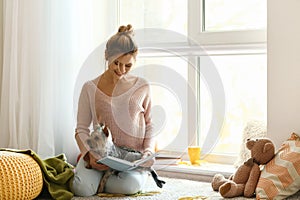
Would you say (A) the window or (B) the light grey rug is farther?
(A) the window

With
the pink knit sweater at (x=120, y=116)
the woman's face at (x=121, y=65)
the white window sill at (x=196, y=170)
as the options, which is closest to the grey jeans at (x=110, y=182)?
the pink knit sweater at (x=120, y=116)

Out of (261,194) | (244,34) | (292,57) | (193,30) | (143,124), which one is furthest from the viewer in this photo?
(193,30)

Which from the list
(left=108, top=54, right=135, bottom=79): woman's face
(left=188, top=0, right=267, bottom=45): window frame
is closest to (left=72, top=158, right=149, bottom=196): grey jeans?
(left=108, top=54, right=135, bottom=79): woman's face

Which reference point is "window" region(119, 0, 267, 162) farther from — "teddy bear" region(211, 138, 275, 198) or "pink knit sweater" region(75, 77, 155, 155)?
"teddy bear" region(211, 138, 275, 198)

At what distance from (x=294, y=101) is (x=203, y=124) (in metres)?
0.68

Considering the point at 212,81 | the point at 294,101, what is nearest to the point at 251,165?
the point at 294,101

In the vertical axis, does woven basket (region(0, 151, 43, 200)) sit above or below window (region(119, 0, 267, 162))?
below

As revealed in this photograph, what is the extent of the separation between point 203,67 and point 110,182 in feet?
2.84

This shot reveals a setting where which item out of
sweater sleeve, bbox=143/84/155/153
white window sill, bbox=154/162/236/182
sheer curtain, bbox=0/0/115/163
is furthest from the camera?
sheer curtain, bbox=0/0/115/163

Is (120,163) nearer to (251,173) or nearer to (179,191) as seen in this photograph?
(179,191)

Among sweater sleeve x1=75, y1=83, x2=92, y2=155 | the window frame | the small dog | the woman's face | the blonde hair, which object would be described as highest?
the window frame

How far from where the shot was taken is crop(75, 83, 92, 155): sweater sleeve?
241 cm

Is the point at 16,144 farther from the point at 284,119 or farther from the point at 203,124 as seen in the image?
the point at 284,119

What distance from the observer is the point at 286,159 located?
208 centimetres
